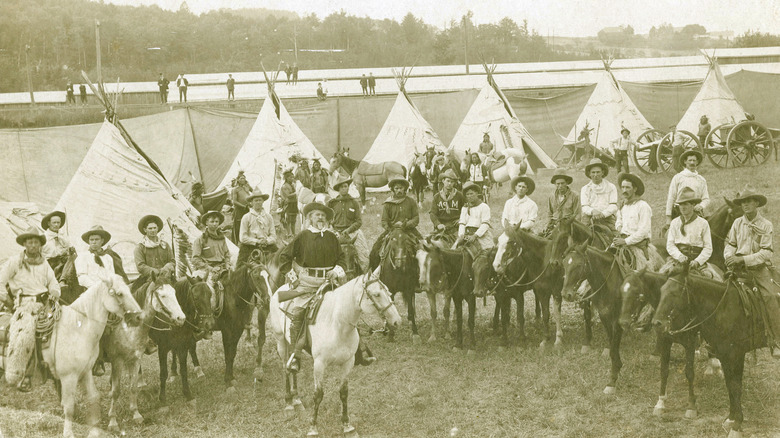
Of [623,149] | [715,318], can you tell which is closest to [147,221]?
[715,318]

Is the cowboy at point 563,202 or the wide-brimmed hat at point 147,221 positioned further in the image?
the cowboy at point 563,202

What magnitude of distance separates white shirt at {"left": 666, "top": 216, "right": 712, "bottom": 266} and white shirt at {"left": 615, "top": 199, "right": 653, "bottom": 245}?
2.10ft

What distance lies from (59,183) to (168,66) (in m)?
38.7

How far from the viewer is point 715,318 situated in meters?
7.62

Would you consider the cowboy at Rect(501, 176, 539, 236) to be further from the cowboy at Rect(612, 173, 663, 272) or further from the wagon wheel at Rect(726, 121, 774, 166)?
the wagon wheel at Rect(726, 121, 774, 166)

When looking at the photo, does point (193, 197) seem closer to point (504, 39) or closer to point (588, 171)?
point (588, 171)

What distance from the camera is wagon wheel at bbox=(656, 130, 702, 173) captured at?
19.8 m

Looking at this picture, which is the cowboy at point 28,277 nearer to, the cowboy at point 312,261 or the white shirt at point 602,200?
the cowboy at point 312,261

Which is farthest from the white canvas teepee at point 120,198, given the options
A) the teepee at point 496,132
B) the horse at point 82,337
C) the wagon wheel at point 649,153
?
the wagon wheel at point 649,153

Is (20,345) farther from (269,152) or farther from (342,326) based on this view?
(269,152)

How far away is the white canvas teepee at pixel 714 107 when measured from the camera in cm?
2341

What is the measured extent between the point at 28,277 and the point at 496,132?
63.0 ft

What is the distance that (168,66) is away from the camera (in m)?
57.8

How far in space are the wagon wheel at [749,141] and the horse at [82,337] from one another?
16.2m
